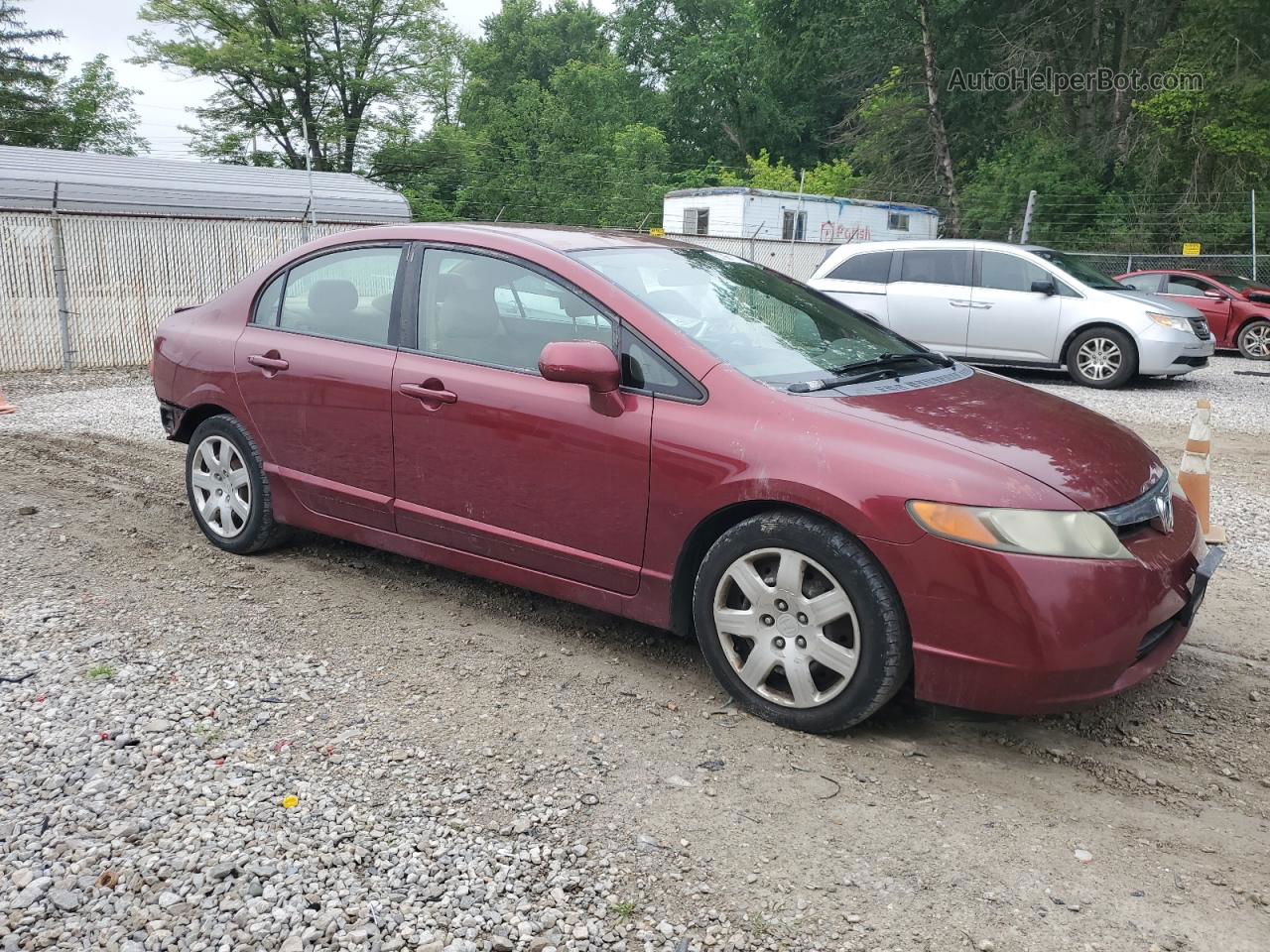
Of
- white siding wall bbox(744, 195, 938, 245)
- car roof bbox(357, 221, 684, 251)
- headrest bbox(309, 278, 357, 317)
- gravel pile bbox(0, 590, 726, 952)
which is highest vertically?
white siding wall bbox(744, 195, 938, 245)

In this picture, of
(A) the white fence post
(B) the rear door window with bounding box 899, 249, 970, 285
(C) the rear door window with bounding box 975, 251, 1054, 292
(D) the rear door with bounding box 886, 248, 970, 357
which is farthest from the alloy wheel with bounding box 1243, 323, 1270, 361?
(A) the white fence post

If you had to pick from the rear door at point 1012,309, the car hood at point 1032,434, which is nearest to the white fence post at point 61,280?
the rear door at point 1012,309

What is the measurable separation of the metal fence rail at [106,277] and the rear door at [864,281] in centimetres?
617

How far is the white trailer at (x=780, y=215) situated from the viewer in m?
27.8

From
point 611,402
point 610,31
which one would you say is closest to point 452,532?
point 611,402

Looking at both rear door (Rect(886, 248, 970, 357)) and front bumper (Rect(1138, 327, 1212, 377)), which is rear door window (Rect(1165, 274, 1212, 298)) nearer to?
front bumper (Rect(1138, 327, 1212, 377))

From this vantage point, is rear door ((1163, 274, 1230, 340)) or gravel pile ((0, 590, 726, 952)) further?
rear door ((1163, 274, 1230, 340))

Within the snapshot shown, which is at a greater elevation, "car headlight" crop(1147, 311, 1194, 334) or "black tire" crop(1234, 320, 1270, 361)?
"car headlight" crop(1147, 311, 1194, 334)

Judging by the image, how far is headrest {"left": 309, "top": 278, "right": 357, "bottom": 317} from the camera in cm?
479

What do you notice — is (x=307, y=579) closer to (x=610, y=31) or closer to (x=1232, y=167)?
(x=1232, y=167)

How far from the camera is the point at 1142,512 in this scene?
11.2 ft

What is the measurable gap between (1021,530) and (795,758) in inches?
39.1

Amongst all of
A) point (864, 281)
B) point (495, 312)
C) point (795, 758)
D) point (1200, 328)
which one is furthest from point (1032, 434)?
point (1200, 328)

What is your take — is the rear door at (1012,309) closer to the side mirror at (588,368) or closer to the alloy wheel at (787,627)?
the side mirror at (588,368)
